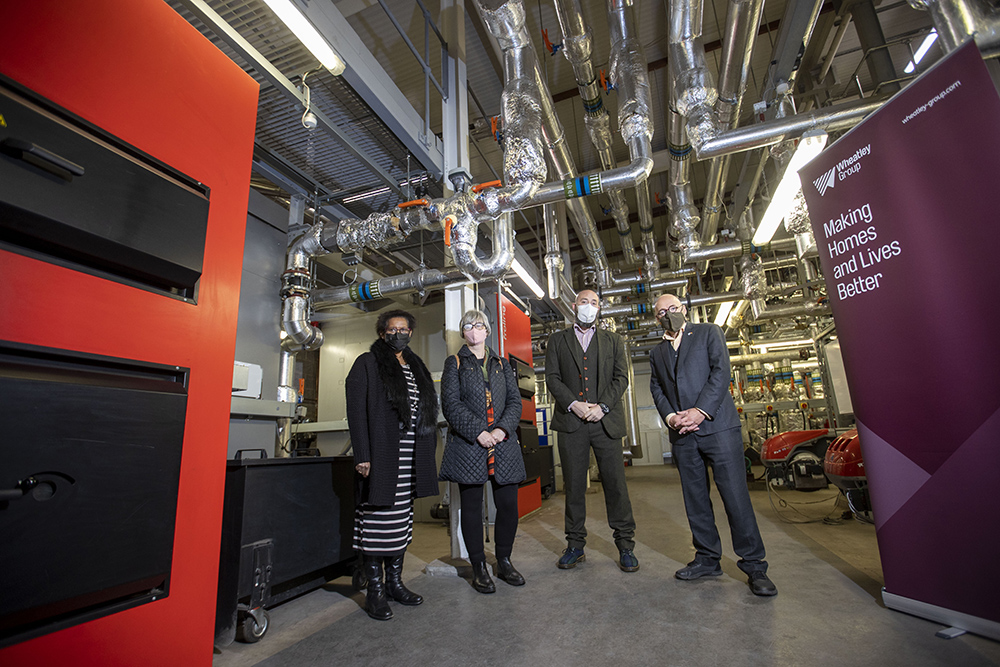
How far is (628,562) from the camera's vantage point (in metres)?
2.29

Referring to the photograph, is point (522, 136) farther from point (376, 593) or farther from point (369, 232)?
point (376, 593)

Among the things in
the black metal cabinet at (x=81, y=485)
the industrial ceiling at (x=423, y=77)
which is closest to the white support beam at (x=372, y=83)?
the industrial ceiling at (x=423, y=77)

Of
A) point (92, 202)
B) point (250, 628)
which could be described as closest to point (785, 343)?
point (250, 628)

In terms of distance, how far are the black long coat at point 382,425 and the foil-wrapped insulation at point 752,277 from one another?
16.8 feet

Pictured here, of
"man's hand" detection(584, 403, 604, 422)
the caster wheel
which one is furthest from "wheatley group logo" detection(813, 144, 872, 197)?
the caster wheel

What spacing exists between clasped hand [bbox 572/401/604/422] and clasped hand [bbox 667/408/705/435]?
377mm

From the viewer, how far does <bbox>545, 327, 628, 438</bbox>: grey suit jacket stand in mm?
2506

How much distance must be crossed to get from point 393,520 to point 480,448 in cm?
50

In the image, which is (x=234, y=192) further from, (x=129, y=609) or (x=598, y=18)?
(x=598, y=18)

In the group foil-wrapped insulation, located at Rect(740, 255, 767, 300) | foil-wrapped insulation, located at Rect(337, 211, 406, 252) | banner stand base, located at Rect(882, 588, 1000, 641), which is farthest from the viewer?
foil-wrapped insulation, located at Rect(740, 255, 767, 300)

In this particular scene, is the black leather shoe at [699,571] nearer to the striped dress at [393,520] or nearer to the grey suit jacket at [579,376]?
the grey suit jacket at [579,376]

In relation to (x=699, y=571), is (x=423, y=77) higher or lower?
higher

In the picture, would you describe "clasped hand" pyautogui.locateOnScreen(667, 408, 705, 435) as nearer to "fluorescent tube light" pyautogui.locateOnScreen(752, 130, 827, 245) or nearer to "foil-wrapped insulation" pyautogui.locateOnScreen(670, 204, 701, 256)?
"fluorescent tube light" pyautogui.locateOnScreen(752, 130, 827, 245)

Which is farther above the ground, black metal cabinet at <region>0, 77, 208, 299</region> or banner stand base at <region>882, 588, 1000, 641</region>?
black metal cabinet at <region>0, 77, 208, 299</region>
